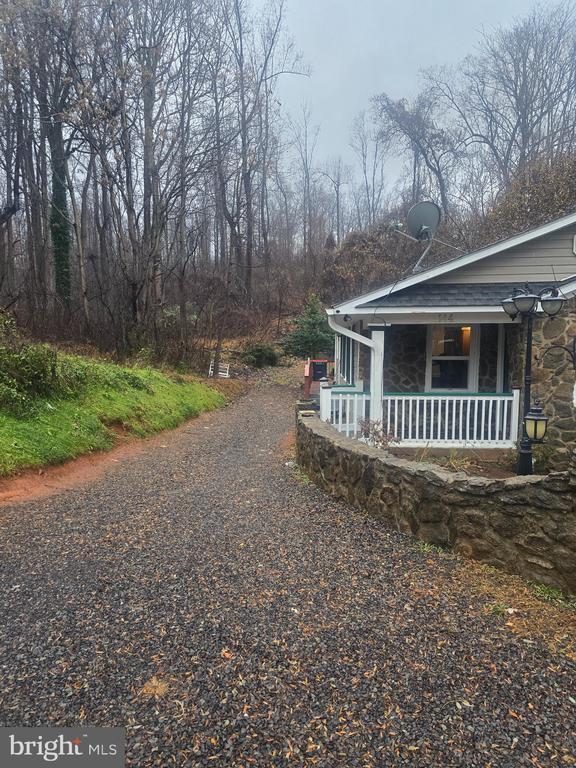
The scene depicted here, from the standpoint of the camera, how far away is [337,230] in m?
34.8

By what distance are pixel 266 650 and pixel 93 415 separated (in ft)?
20.5

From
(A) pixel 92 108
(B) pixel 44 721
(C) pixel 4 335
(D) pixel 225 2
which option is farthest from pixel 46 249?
(B) pixel 44 721

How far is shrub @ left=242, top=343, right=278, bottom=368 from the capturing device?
65.5ft

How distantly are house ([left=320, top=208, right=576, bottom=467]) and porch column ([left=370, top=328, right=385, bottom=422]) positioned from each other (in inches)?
0.7

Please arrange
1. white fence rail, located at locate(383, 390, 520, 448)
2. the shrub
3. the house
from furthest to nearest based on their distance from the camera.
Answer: the shrub → white fence rail, located at locate(383, 390, 520, 448) → the house

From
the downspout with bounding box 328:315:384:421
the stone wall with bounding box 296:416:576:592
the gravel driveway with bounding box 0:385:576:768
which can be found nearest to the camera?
the gravel driveway with bounding box 0:385:576:768

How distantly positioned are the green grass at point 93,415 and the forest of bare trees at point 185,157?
4253mm

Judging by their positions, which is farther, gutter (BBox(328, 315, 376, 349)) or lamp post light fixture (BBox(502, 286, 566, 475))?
gutter (BBox(328, 315, 376, 349))

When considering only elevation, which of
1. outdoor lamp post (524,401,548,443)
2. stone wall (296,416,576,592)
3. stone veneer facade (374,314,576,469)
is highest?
stone veneer facade (374,314,576,469)

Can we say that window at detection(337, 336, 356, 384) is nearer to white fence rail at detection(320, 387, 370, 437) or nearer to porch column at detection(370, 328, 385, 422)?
porch column at detection(370, 328, 385, 422)

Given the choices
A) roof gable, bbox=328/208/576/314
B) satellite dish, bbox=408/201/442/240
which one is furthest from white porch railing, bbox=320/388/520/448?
satellite dish, bbox=408/201/442/240

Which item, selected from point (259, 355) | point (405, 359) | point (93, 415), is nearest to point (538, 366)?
point (405, 359)

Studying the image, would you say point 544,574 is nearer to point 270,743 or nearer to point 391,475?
point 391,475

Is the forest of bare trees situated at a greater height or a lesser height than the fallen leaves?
greater
